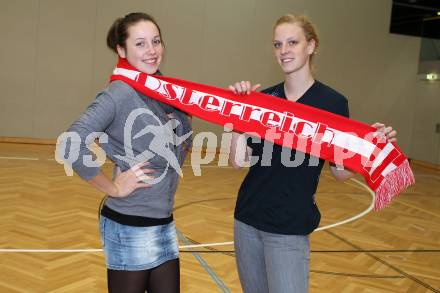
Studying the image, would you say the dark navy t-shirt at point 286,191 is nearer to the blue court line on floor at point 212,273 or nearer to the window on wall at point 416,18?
the blue court line on floor at point 212,273

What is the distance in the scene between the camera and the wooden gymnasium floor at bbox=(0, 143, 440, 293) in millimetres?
3363

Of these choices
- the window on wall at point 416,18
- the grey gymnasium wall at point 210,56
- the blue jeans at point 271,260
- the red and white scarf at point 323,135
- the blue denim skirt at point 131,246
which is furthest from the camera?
the window on wall at point 416,18

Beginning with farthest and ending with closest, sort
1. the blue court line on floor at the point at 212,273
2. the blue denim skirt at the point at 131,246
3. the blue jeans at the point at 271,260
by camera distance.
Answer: the blue court line on floor at the point at 212,273
the blue jeans at the point at 271,260
the blue denim skirt at the point at 131,246

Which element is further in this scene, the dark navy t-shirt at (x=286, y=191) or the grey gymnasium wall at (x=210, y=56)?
the grey gymnasium wall at (x=210, y=56)

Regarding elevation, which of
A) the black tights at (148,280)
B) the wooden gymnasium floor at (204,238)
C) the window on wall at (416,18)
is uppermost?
the window on wall at (416,18)

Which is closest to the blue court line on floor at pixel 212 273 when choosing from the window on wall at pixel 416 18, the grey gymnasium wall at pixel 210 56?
the grey gymnasium wall at pixel 210 56

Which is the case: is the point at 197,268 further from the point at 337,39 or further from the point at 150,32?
the point at 337,39

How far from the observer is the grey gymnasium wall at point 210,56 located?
30.0ft

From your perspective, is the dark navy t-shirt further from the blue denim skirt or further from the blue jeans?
the blue denim skirt

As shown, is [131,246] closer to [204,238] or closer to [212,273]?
[212,273]

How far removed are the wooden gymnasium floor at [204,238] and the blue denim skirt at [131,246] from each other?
1.64 meters

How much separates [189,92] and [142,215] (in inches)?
28.6

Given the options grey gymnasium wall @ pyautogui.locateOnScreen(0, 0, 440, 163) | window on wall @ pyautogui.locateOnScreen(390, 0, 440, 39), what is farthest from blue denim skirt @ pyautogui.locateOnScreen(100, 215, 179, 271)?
window on wall @ pyautogui.locateOnScreen(390, 0, 440, 39)

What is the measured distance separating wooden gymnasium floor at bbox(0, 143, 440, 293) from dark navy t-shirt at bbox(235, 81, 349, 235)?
1.58 m
